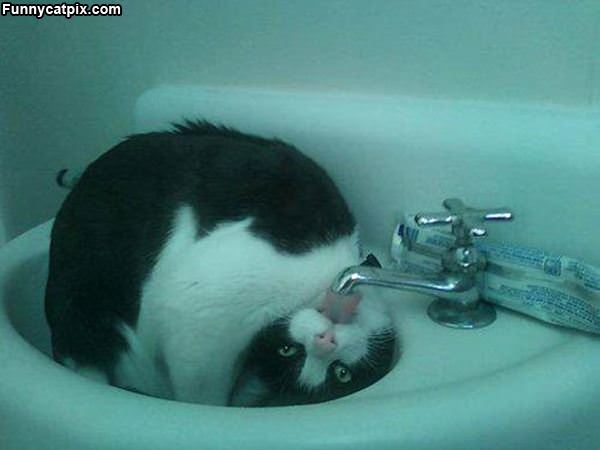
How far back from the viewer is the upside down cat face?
0.62m

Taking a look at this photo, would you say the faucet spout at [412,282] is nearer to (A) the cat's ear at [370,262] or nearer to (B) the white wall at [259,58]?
(A) the cat's ear at [370,262]

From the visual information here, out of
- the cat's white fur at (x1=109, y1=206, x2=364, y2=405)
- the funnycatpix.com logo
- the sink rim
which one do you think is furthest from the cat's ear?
the funnycatpix.com logo

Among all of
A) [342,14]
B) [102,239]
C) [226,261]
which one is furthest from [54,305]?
[342,14]

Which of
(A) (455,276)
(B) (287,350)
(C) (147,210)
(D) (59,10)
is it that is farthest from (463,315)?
(D) (59,10)

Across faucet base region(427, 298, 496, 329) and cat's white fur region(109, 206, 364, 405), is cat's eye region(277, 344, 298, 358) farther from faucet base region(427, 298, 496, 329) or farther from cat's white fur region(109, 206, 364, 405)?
faucet base region(427, 298, 496, 329)

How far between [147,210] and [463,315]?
0.37 meters

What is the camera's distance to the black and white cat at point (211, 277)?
0.65 metres

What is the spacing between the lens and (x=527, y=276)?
0.61 metres

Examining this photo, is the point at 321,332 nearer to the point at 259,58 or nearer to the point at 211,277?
the point at 211,277

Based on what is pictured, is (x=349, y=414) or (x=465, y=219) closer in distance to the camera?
(x=349, y=414)

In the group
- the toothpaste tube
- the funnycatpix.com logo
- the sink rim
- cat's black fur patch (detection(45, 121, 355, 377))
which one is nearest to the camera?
the sink rim

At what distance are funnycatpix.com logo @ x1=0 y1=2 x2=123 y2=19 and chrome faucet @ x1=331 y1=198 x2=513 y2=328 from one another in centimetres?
54

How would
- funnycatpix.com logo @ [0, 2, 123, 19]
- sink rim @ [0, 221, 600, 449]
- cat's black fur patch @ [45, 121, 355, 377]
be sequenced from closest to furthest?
1. sink rim @ [0, 221, 600, 449]
2. cat's black fur patch @ [45, 121, 355, 377]
3. funnycatpix.com logo @ [0, 2, 123, 19]

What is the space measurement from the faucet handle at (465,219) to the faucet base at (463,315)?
0.23ft
